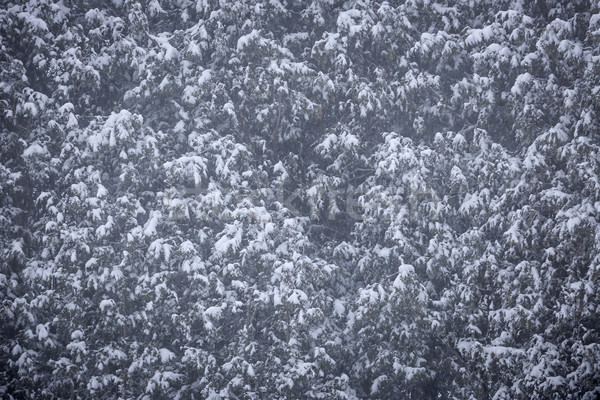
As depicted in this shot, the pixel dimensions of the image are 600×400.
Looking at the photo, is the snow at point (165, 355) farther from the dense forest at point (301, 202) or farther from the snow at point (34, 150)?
the snow at point (34, 150)

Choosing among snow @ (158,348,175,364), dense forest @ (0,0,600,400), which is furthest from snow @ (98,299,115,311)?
snow @ (158,348,175,364)

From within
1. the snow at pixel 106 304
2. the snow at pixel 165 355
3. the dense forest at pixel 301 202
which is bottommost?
the snow at pixel 165 355

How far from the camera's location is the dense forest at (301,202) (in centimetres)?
1209

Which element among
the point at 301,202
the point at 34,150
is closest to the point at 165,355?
the point at 301,202

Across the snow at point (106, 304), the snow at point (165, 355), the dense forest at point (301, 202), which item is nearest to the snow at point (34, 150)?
the dense forest at point (301, 202)

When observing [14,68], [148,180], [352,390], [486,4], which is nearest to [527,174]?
[486,4]

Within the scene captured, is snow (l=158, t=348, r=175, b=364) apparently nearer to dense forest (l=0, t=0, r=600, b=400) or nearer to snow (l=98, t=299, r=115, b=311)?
dense forest (l=0, t=0, r=600, b=400)

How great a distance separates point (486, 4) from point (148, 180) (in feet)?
24.3

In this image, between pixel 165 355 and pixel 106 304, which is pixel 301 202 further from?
pixel 106 304

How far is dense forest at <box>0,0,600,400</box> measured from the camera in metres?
12.1

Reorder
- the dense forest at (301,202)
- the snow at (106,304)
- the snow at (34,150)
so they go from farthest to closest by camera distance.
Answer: the snow at (34,150), the snow at (106,304), the dense forest at (301,202)

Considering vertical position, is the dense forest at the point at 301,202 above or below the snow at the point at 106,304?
above

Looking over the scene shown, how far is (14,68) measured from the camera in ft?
43.2

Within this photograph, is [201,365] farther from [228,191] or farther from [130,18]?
[130,18]
